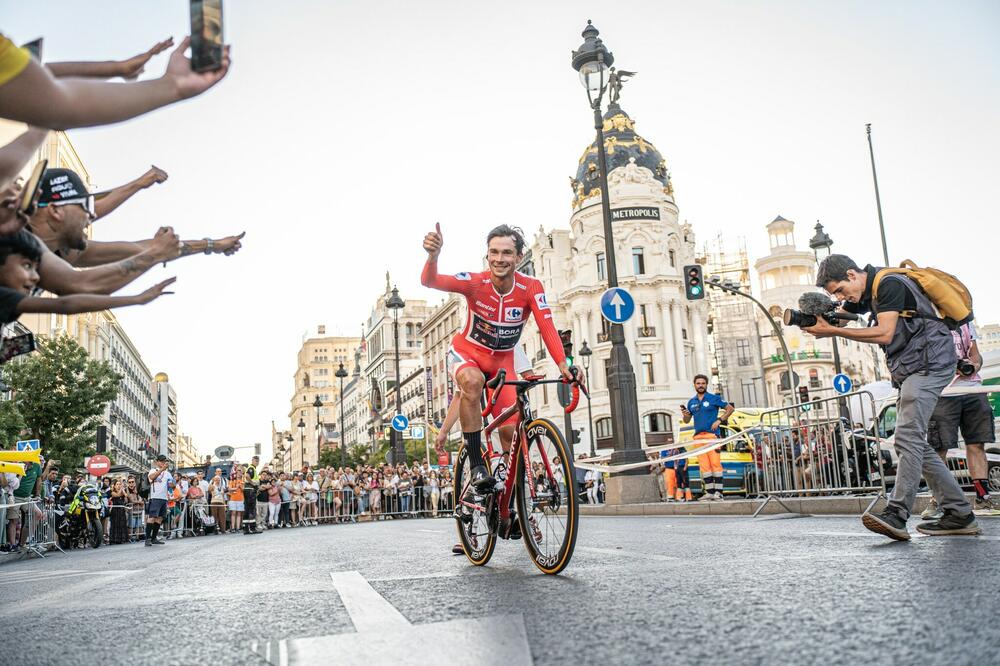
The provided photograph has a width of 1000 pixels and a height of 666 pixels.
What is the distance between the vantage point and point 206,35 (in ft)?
8.27

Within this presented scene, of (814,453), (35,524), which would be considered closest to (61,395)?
(35,524)

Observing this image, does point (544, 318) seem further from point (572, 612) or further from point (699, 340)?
point (699, 340)

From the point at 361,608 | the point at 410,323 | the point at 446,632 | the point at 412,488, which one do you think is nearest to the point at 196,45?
the point at 446,632

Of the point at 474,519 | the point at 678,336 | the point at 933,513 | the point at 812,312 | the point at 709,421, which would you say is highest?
the point at 678,336

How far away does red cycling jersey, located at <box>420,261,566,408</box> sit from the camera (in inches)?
238

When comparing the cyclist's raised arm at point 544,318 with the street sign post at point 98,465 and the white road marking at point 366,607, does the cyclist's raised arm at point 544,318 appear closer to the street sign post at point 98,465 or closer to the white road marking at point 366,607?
the white road marking at point 366,607

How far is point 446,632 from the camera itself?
2.85 m

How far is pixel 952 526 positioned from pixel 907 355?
122 cm

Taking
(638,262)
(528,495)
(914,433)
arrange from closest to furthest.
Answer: (528,495), (914,433), (638,262)

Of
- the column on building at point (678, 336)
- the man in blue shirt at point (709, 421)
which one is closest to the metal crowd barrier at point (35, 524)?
the man in blue shirt at point (709, 421)

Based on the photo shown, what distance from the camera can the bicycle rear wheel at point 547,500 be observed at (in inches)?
181

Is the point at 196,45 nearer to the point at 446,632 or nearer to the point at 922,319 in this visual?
the point at 446,632

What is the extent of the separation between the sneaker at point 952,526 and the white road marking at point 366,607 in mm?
3864

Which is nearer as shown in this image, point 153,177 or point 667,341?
point 153,177
